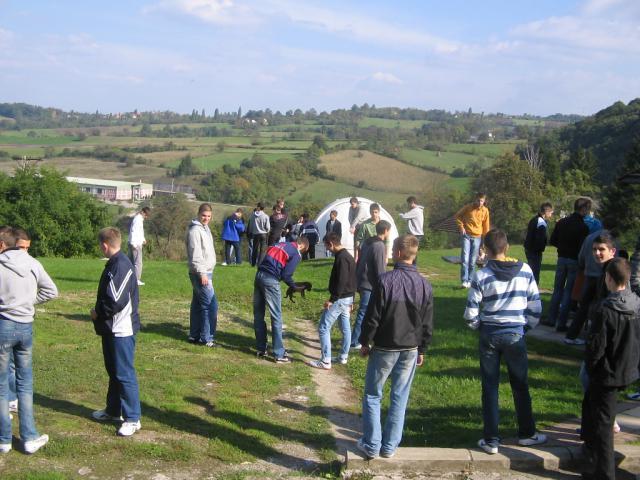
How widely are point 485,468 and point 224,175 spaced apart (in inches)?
2630

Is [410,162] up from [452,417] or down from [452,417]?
up

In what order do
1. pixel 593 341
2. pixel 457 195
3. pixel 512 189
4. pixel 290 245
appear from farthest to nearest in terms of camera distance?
pixel 457 195 → pixel 512 189 → pixel 290 245 → pixel 593 341

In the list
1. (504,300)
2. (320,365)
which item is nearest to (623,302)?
(504,300)

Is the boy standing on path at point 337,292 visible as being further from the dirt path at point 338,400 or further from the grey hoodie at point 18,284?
the grey hoodie at point 18,284

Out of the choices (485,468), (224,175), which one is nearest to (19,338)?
(485,468)

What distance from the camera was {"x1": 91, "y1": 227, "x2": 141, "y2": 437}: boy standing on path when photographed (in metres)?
5.85

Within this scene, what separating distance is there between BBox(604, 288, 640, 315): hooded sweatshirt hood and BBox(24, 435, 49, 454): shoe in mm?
4688

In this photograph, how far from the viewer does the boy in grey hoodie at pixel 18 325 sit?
5324mm

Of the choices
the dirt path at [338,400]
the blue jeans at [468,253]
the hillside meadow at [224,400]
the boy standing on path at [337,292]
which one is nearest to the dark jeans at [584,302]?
the hillside meadow at [224,400]

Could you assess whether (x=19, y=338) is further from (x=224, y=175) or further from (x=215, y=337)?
(x=224, y=175)

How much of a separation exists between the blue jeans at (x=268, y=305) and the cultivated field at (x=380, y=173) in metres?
57.4

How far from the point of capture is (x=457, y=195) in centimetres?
6056

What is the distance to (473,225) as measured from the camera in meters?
12.7

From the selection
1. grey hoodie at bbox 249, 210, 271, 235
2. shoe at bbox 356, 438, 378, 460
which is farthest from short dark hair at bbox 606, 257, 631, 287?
grey hoodie at bbox 249, 210, 271, 235
